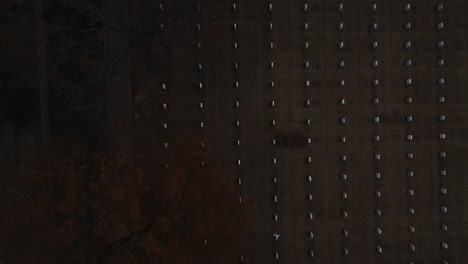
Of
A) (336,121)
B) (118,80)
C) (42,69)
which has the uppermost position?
(42,69)

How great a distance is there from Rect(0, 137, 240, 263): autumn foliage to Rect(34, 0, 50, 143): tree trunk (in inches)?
106

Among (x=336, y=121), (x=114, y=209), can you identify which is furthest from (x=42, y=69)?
(x=336, y=121)

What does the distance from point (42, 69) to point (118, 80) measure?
8.91 feet

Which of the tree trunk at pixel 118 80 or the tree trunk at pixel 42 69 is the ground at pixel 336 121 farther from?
the tree trunk at pixel 42 69

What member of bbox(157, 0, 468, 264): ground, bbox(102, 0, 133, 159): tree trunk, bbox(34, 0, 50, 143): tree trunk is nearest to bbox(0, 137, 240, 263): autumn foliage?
bbox(102, 0, 133, 159): tree trunk

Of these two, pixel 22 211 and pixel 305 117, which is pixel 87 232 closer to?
pixel 22 211

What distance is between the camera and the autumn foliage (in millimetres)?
10805

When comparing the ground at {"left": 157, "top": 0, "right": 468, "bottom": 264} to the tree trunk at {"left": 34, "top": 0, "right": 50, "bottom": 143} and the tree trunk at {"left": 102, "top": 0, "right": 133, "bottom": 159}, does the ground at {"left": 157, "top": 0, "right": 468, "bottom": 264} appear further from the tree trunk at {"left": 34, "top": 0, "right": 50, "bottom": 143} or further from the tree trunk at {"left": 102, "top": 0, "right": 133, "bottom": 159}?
the tree trunk at {"left": 34, "top": 0, "right": 50, "bottom": 143}

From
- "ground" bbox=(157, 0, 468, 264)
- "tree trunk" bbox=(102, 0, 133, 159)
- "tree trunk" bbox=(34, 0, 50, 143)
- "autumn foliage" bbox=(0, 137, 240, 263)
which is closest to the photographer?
"autumn foliage" bbox=(0, 137, 240, 263)

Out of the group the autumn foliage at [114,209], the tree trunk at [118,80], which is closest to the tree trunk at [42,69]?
the tree trunk at [118,80]

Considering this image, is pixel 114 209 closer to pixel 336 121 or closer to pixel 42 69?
pixel 42 69

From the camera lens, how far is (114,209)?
1082cm

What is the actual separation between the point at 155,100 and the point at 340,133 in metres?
7.30

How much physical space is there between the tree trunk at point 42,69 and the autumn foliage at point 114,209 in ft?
8.81
